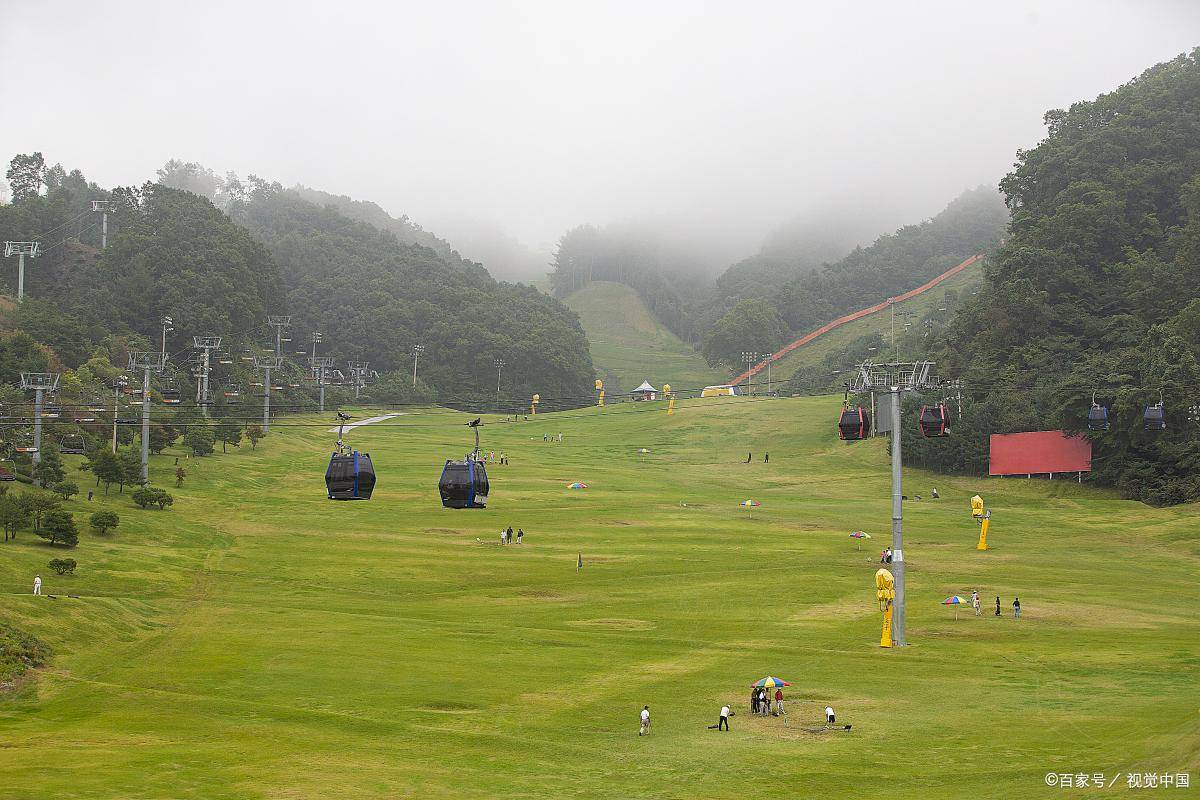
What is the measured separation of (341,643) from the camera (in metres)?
53.7

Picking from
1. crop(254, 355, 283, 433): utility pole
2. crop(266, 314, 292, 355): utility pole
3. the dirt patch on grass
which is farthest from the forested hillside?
crop(266, 314, 292, 355): utility pole

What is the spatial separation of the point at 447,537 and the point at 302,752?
48.6m

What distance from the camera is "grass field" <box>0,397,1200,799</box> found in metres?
35.8

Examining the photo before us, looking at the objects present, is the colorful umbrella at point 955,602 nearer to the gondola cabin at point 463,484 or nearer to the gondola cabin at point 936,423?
the gondola cabin at point 936,423

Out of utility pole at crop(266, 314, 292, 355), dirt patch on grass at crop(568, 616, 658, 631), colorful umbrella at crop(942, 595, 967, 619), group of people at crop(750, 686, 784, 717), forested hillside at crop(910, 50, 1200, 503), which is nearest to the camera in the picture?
group of people at crop(750, 686, 784, 717)

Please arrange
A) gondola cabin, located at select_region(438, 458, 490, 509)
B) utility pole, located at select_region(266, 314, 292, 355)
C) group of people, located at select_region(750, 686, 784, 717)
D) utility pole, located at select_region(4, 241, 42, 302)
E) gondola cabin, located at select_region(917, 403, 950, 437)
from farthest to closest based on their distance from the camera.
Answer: utility pole, located at select_region(266, 314, 292, 355) → utility pole, located at select_region(4, 241, 42, 302) → gondola cabin, located at select_region(917, 403, 950, 437) → gondola cabin, located at select_region(438, 458, 490, 509) → group of people, located at select_region(750, 686, 784, 717)

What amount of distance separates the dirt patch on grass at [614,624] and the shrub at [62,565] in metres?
28.2

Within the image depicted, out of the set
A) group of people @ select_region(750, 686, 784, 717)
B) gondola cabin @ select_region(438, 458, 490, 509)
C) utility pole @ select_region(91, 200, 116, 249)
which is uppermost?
utility pole @ select_region(91, 200, 116, 249)

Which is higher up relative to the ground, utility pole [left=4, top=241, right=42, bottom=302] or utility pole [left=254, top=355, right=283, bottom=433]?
utility pole [left=4, top=241, right=42, bottom=302]

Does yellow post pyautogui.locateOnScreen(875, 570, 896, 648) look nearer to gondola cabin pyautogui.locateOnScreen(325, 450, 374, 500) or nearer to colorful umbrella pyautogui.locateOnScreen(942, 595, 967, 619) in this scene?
colorful umbrella pyautogui.locateOnScreen(942, 595, 967, 619)

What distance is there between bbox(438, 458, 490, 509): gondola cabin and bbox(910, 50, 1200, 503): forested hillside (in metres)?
72.2

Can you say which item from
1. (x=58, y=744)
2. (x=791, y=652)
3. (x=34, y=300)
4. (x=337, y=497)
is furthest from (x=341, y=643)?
(x=34, y=300)

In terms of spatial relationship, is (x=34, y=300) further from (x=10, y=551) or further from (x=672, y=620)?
(x=672, y=620)

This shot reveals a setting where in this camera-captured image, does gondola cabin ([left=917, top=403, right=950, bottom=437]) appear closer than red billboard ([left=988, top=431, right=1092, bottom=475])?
Yes
